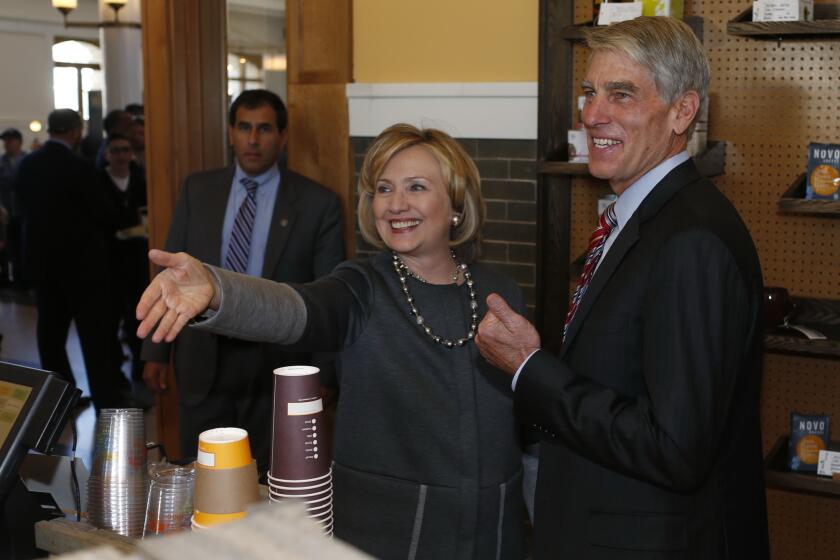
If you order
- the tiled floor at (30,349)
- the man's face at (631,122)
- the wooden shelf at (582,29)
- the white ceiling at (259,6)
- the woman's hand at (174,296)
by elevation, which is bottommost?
the tiled floor at (30,349)

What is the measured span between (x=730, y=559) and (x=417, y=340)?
0.79 meters

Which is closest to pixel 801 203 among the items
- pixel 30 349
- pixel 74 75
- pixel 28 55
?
pixel 30 349

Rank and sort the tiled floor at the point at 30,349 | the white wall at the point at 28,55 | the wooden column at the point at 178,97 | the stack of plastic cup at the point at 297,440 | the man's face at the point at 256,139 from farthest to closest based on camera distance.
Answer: the white wall at the point at 28,55 → the tiled floor at the point at 30,349 → the wooden column at the point at 178,97 → the man's face at the point at 256,139 → the stack of plastic cup at the point at 297,440

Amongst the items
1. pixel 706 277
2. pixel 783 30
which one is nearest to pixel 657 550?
pixel 706 277

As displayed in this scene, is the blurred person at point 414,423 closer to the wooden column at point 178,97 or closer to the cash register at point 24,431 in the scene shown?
the cash register at point 24,431

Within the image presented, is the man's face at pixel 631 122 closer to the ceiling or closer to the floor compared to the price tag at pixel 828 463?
closer to the ceiling

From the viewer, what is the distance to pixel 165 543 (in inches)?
28.0

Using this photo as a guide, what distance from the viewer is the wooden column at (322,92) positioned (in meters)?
4.34

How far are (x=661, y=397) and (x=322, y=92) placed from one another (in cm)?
295

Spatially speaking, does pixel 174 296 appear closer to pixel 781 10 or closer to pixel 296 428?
pixel 296 428

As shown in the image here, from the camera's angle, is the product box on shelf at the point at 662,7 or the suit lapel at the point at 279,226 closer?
the product box on shelf at the point at 662,7

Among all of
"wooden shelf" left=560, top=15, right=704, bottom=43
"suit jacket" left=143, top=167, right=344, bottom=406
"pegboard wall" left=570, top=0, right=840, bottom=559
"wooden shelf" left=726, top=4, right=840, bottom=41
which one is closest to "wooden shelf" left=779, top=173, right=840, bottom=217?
"pegboard wall" left=570, top=0, right=840, bottom=559

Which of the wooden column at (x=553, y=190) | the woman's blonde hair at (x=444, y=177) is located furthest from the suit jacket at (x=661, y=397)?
the wooden column at (x=553, y=190)

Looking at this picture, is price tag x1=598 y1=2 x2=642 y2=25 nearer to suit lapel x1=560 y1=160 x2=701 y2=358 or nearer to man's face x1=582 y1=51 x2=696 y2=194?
man's face x1=582 y1=51 x2=696 y2=194
